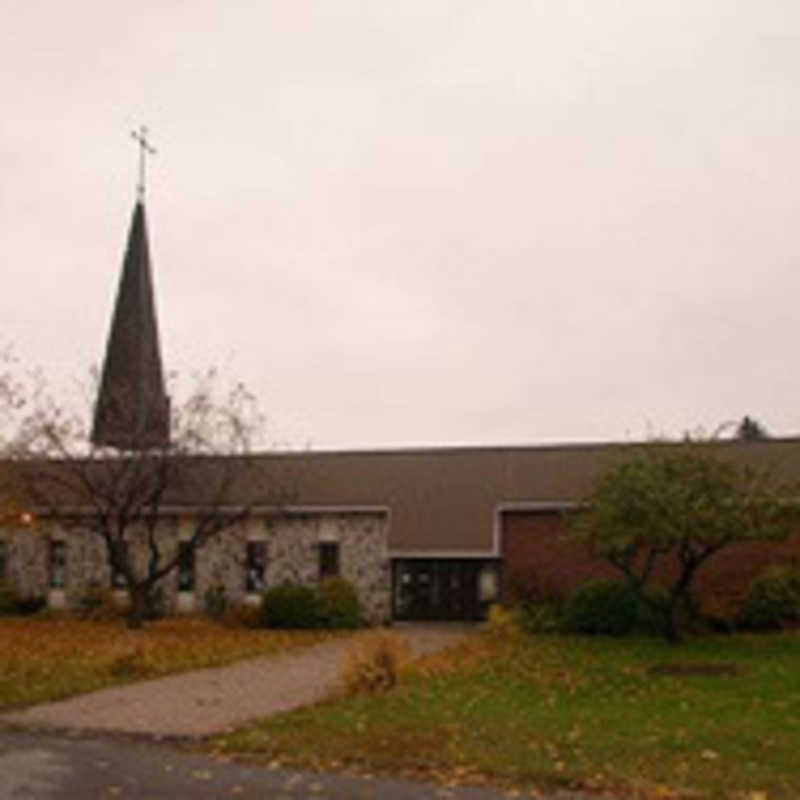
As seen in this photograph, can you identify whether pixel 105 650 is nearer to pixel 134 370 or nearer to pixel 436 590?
pixel 436 590

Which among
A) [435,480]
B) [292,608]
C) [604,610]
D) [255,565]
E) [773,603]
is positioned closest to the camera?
[773,603]

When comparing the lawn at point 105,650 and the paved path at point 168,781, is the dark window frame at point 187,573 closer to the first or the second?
the lawn at point 105,650

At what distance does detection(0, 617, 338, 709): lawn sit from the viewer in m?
18.5

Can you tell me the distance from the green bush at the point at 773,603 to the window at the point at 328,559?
12.2m

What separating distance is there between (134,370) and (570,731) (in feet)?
107

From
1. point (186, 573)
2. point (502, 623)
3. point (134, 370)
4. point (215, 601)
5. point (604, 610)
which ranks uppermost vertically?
point (134, 370)

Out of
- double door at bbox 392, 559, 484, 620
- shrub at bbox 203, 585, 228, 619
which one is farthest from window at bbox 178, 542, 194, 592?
double door at bbox 392, 559, 484, 620

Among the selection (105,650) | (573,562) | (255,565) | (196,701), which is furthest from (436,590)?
(196,701)

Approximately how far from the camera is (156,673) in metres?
20.4

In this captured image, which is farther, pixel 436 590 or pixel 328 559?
pixel 328 559

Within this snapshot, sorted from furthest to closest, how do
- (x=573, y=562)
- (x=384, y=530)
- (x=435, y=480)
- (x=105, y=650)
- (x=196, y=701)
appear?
(x=435, y=480) < (x=384, y=530) < (x=573, y=562) < (x=105, y=650) < (x=196, y=701)

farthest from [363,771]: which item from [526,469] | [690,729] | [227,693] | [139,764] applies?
[526,469]

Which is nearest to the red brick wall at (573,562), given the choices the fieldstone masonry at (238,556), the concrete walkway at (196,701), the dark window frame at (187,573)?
the fieldstone masonry at (238,556)

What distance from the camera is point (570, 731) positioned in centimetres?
1320
